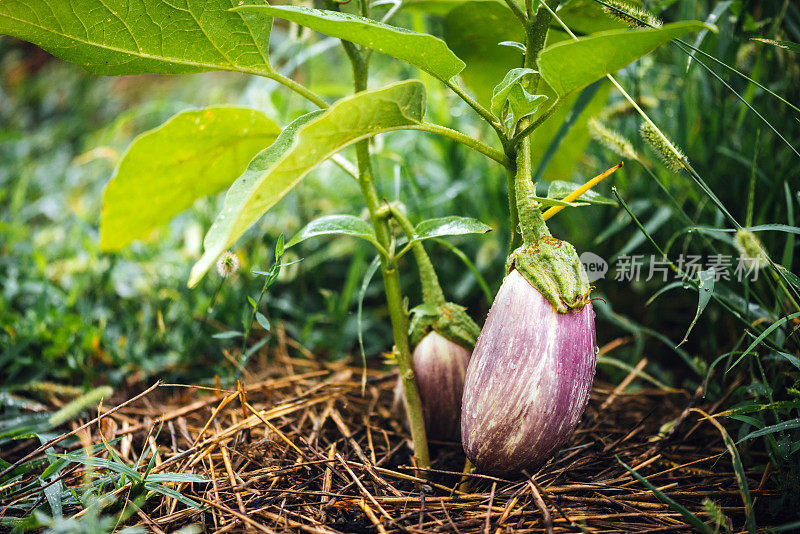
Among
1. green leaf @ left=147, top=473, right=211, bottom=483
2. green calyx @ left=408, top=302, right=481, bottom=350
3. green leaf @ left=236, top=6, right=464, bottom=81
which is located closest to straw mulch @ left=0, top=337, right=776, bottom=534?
green leaf @ left=147, top=473, right=211, bottom=483

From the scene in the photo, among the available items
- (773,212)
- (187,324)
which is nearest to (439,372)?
(187,324)

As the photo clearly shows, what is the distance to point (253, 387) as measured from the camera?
1.01 m

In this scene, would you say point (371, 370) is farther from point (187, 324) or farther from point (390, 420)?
point (187, 324)

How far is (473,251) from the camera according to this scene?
1403 millimetres

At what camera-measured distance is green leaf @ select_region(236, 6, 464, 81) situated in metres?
0.56

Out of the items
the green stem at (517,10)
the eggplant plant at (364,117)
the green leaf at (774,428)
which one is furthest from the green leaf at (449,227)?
the green leaf at (774,428)

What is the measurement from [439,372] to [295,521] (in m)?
0.27

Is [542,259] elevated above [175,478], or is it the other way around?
[542,259]

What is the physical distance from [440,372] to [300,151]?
15.4 inches

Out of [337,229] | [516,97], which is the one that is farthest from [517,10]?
[337,229]

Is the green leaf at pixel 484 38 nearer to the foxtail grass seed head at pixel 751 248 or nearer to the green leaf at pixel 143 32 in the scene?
the green leaf at pixel 143 32

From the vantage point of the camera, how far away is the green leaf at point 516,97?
58 cm

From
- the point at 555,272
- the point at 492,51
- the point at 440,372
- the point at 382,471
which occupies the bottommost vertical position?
the point at 382,471

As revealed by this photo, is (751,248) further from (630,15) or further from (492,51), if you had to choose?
(492,51)
